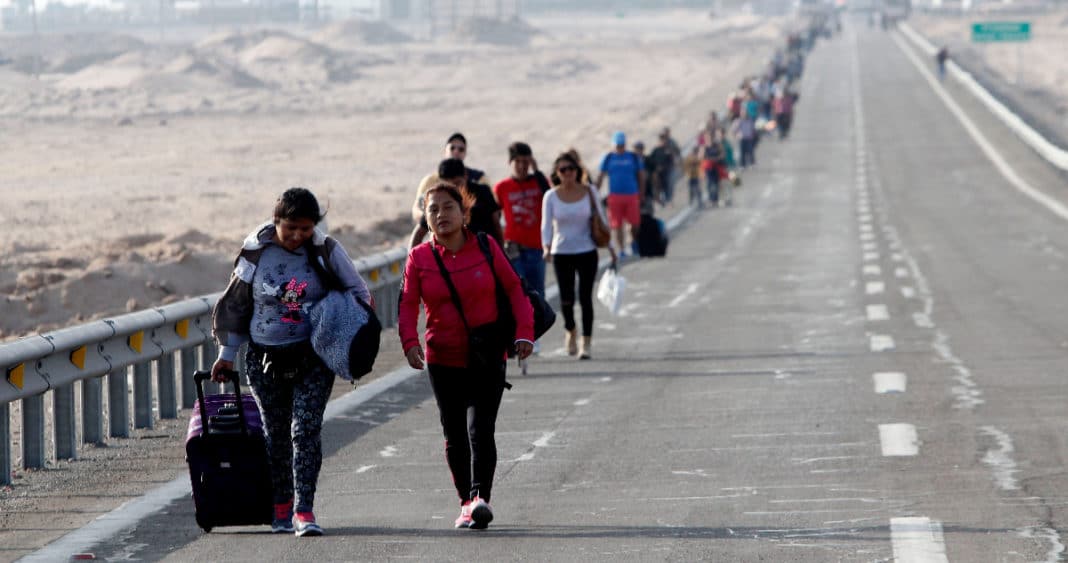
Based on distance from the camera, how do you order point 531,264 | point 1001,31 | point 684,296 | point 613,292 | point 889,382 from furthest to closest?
point 1001,31 < point 684,296 < point 613,292 < point 531,264 < point 889,382

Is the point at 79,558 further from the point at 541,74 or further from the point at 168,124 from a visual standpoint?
the point at 541,74

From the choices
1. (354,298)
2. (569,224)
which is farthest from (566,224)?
(354,298)

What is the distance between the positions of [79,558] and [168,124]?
62.2 meters

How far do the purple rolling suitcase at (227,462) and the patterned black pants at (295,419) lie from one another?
0.23 ft

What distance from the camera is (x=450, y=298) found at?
8438mm

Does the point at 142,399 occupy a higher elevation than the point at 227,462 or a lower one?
lower

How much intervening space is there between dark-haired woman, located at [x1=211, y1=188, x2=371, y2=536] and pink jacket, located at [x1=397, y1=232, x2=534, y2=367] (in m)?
0.29

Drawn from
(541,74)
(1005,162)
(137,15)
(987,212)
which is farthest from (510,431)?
(137,15)

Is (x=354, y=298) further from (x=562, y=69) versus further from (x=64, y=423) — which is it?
(x=562, y=69)

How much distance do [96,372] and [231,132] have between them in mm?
56613

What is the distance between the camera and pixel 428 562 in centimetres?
781

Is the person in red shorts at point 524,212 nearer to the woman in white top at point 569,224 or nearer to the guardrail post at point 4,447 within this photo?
the woman in white top at point 569,224

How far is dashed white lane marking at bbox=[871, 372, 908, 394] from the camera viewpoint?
13.4m

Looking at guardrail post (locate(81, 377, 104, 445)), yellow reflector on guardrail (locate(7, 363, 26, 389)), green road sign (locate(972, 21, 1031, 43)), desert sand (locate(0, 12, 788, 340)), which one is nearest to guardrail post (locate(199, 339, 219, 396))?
guardrail post (locate(81, 377, 104, 445))
